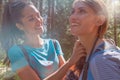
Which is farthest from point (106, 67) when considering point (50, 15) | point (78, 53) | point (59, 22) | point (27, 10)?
point (59, 22)

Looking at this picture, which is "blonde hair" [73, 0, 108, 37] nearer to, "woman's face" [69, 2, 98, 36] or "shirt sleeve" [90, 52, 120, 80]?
"woman's face" [69, 2, 98, 36]

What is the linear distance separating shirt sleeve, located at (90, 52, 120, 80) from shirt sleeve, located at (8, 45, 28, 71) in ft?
3.02

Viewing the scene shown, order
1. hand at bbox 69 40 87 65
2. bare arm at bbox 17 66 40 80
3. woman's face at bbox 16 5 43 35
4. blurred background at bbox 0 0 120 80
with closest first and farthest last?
hand at bbox 69 40 87 65
bare arm at bbox 17 66 40 80
woman's face at bbox 16 5 43 35
blurred background at bbox 0 0 120 80

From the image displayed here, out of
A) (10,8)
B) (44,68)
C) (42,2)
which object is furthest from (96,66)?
(42,2)

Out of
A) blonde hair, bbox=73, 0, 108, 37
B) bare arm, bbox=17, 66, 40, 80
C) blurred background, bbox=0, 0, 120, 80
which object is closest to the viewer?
blonde hair, bbox=73, 0, 108, 37

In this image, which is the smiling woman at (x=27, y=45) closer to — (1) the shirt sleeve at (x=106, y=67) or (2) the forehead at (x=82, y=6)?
(2) the forehead at (x=82, y=6)

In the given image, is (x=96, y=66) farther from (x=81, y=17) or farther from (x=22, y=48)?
(x=22, y=48)

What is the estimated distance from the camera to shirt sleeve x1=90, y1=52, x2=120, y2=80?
5.50ft

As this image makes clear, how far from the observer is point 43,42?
276 centimetres

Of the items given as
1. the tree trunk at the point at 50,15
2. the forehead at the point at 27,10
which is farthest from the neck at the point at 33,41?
the tree trunk at the point at 50,15

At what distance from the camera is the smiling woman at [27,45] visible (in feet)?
8.22

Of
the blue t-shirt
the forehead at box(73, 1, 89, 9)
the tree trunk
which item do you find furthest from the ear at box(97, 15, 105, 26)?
the tree trunk

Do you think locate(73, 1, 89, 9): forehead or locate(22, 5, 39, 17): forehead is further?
locate(22, 5, 39, 17): forehead

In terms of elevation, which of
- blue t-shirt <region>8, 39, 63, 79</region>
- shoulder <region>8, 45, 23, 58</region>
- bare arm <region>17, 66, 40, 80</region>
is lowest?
bare arm <region>17, 66, 40, 80</region>
